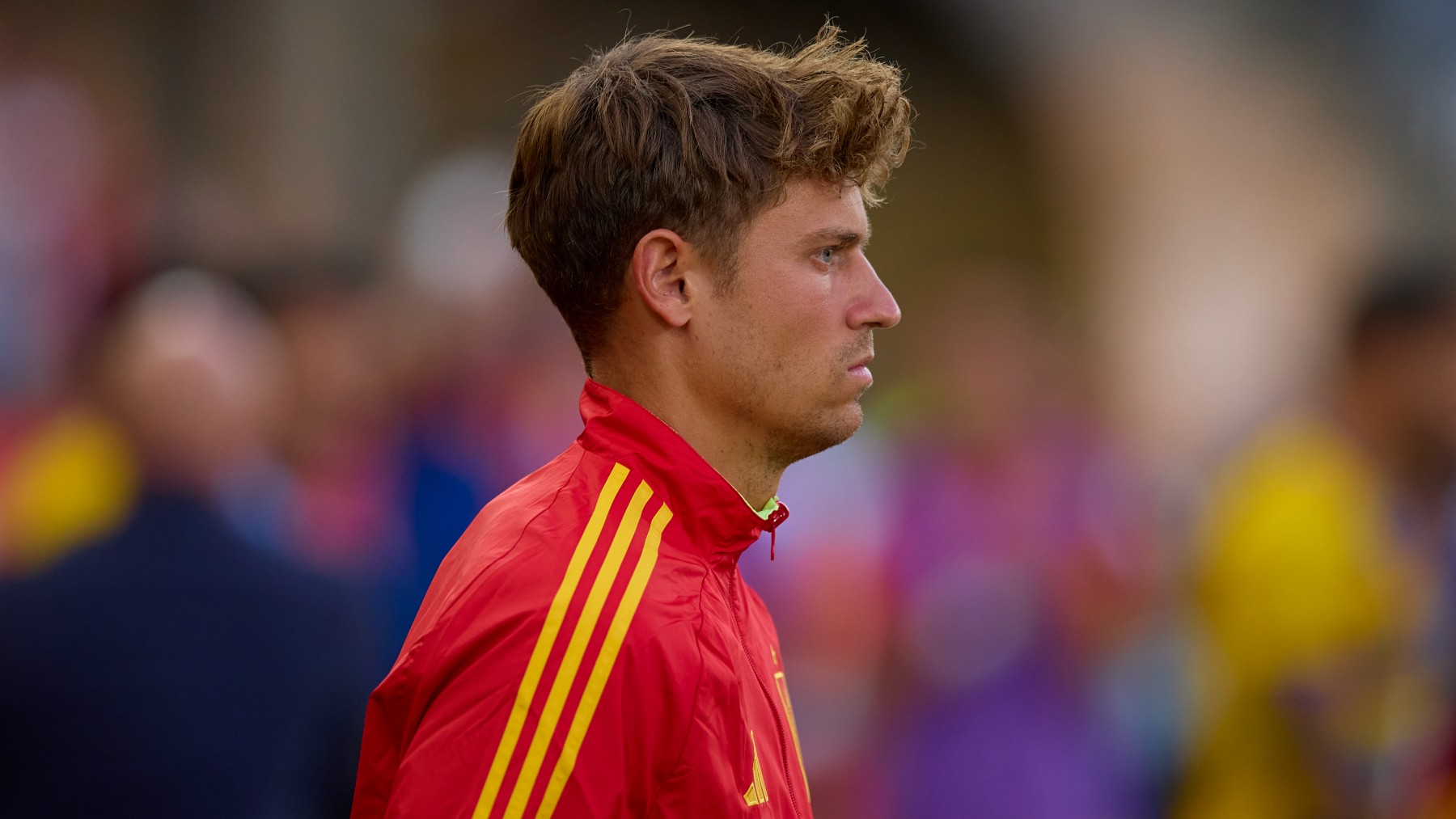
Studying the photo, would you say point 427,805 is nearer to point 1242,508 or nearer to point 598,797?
point 598,797

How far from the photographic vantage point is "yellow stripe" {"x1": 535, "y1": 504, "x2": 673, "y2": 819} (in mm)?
1781

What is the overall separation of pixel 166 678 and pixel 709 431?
1422 millimetres

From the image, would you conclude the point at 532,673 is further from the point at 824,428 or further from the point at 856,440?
the point at 856,440

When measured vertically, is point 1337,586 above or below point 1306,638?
above

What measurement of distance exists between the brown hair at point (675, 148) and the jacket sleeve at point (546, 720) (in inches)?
23.0

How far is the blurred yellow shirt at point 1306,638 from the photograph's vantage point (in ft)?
15.1

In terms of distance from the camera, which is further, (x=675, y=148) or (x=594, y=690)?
(x=675, y=148)

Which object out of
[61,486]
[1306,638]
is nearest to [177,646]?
[61,486]

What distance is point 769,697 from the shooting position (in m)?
2.16

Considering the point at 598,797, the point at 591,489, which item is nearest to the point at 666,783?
the point at 598,797

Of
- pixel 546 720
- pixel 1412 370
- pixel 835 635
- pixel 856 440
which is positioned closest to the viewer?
pixel 546 720

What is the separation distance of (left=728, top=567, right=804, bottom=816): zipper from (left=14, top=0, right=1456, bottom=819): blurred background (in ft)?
2.51

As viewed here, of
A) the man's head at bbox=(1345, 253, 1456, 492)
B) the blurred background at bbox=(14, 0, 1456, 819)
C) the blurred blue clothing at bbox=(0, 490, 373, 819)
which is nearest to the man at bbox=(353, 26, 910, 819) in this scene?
the blurred background at bbox=(14, 0, 1456, 819)

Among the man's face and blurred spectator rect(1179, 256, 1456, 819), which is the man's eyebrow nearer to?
the man's face
